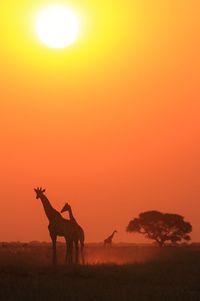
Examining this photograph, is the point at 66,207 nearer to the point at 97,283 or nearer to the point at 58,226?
the point at 58,226

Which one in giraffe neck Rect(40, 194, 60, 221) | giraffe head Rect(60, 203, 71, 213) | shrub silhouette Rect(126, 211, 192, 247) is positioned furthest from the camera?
shrub silhouette Rect(126, 211, 192, 247)

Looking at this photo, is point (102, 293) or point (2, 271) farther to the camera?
point (2, 271)

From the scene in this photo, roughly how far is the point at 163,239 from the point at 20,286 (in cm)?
9662

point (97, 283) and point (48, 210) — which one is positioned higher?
point (48, 210)

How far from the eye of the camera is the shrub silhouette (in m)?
119

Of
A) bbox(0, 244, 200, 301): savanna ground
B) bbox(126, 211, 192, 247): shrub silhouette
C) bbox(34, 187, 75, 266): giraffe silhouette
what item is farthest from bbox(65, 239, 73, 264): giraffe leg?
bbox(126, 211, 192, 247): shrub silhouette

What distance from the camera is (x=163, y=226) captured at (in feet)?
394

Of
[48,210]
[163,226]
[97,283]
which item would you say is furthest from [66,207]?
[163,226]

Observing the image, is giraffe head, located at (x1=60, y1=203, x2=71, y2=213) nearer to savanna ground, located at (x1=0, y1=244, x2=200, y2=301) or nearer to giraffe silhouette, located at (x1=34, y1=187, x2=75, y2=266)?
giraffe silhouette, located at (x1=34, y1=187, x2=75, y2=266)

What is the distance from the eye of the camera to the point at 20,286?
23828mm

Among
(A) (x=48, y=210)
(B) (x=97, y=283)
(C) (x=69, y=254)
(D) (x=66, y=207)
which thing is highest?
(D) (x=66, y=207)

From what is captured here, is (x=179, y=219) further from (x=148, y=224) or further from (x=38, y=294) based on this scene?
(x=38, y=294)

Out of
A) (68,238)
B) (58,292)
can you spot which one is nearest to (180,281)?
(58,292)

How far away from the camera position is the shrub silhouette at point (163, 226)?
119 meters
